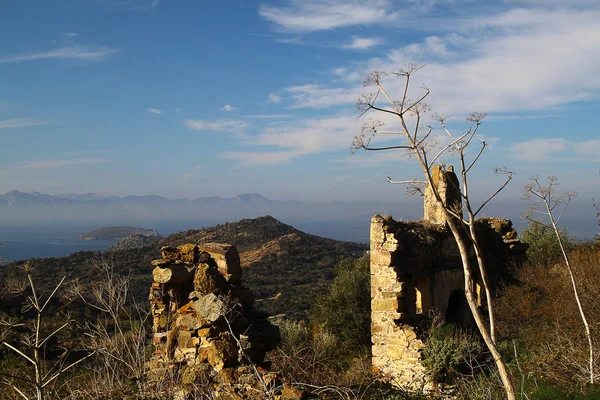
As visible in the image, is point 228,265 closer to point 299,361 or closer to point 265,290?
point 299,361

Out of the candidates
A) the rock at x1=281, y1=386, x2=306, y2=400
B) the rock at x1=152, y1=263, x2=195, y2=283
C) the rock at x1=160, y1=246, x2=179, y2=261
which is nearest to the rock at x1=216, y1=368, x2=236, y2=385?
the rock at x1=281, y1=386, x2=306, y2=400

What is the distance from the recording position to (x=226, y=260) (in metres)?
8.06

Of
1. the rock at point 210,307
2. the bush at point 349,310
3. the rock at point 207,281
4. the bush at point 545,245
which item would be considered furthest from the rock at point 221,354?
the bush at point 545,245

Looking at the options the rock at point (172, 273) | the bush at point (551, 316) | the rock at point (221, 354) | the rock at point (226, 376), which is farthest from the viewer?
the bush at point (551, 316)

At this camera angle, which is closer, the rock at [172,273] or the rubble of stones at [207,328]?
the rubble of stones at [207,328]

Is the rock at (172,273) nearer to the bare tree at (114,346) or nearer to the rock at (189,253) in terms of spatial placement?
the rock at (189,253)

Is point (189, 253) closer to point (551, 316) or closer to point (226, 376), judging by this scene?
point (226, 376)

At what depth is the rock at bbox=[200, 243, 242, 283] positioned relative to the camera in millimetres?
8094

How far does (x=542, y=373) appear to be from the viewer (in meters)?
8.52

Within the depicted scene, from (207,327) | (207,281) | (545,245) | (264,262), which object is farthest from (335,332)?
(264,262)

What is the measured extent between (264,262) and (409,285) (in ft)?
87.3

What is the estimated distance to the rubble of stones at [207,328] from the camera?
6.73 m

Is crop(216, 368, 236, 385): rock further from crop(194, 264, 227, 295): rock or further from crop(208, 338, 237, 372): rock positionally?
crop(194, 264, 227, 295): rock

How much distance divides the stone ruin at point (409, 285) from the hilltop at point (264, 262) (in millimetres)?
10500
